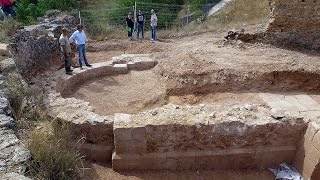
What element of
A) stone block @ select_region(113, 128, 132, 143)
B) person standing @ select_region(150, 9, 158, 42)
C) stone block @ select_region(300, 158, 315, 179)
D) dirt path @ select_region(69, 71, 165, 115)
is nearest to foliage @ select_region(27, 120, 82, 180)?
stone block @ select_region(113, 128, 132, 143)

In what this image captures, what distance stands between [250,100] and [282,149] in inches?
68.6

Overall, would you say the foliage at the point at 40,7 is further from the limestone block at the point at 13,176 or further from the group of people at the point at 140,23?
the limestone block at the point at 13,176

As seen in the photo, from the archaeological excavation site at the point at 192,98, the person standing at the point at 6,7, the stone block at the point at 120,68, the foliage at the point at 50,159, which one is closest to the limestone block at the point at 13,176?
Result: the archaeological excavation site at the point at 192,98

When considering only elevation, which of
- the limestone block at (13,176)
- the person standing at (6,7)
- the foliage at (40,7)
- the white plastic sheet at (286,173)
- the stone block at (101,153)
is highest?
the person standing at (6,7)

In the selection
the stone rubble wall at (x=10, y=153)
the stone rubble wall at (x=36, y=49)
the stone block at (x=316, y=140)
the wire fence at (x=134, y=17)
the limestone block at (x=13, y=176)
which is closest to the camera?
the limestone block at (x=13, y=176)

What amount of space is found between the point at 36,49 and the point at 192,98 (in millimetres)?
4652

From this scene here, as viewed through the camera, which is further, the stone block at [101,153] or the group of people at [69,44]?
the group of people at [69,44]

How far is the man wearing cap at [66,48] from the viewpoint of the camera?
861 centimetres

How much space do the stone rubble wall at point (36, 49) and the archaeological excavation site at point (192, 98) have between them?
37mm

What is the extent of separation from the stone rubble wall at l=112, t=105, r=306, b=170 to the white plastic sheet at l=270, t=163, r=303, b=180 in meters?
0.16

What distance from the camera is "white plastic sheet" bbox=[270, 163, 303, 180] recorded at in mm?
6250

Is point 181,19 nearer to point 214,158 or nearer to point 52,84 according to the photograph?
point 52,84

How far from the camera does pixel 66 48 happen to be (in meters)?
8.75

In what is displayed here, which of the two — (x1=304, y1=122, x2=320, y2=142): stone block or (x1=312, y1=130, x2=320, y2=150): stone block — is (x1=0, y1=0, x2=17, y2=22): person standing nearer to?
(x1=304, y1=122, x2=320, y2=142): stone block
